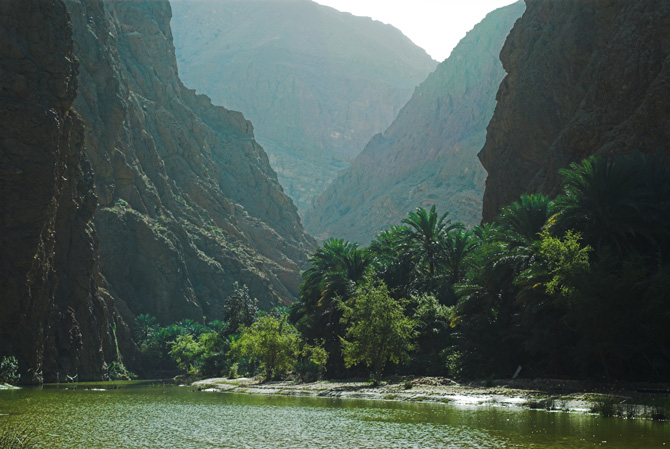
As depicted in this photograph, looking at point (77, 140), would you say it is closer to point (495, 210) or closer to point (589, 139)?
point (495, 210)

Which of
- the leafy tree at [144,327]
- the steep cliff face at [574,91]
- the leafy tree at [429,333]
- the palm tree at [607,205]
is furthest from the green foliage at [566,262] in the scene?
the leafy tree at [144,327]

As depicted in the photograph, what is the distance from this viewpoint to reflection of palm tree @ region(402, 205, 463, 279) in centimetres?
5253

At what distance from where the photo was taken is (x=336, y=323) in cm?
5281

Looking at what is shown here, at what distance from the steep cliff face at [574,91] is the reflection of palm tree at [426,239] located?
9662mm

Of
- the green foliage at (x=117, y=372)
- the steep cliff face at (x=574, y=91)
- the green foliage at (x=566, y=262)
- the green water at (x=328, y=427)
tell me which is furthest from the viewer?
the green foliage at (x=117, y=372)

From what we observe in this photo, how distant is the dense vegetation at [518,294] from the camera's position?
27703mm

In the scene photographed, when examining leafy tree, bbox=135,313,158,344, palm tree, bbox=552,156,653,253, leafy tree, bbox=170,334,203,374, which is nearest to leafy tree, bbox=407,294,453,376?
palm tree, bbox=552,156,653,253

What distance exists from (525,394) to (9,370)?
38.0m

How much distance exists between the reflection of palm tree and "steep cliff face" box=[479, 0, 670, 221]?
9.66m

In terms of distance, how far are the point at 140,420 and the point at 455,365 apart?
68.2ft

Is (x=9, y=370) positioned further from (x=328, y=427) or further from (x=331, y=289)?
(x=328, y=427)

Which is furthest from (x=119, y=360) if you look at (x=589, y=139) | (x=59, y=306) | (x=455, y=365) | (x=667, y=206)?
(x=667, y=206)

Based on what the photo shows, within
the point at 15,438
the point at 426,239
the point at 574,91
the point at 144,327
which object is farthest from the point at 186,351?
the point at 15,438

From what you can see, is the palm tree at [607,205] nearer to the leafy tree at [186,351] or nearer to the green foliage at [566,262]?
the green foliage at [566,262]
